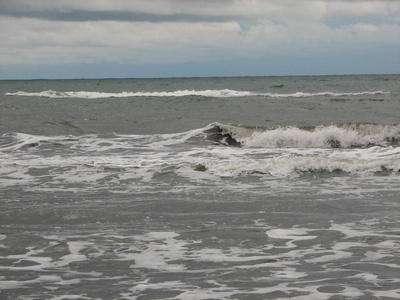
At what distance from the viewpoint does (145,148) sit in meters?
14.2

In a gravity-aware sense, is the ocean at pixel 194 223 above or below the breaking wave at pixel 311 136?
below

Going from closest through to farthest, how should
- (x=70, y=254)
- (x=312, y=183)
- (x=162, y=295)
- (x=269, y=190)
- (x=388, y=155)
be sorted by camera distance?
(x=162, y=295) < (x=70, y=254) < (x=269, y=190) < (x=312, y=183) < (x=388, y=155)

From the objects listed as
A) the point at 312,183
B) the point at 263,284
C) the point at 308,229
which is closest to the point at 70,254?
the point at 263,284

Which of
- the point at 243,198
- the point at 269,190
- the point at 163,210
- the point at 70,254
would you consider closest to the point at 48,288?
the point at 70,254

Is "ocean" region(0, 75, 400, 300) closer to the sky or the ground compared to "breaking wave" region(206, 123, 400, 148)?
closer to the ground

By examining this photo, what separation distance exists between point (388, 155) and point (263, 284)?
27.8ft

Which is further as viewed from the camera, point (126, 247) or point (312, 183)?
point (312, 183)

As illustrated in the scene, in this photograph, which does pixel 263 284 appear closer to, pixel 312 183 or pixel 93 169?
pixel 312 183

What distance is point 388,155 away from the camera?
12109mm

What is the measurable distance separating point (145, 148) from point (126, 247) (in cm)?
876

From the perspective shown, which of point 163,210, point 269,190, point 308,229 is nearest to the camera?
point 308,229

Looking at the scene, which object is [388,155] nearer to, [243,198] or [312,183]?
[312,183]

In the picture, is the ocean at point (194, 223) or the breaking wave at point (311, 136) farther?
the breaking wave at point (311, 136)

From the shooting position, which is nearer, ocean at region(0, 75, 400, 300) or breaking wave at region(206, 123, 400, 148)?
ocean at region(0, 75, 400, 300)
